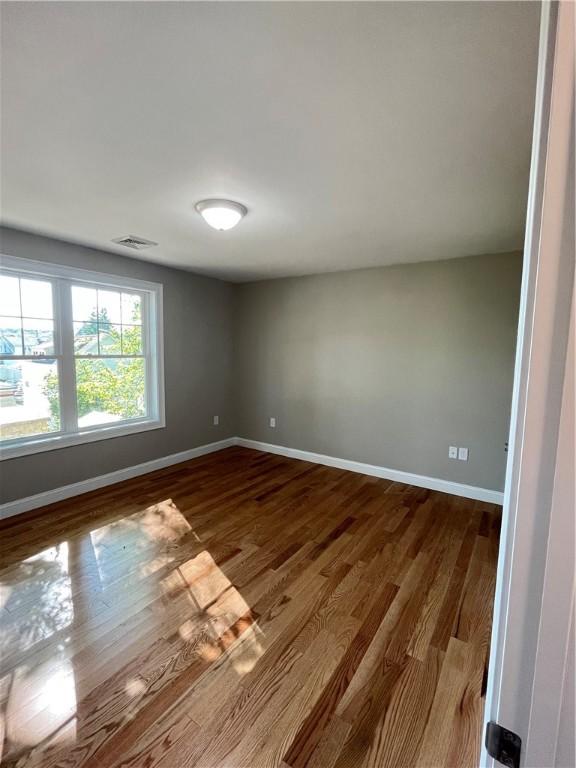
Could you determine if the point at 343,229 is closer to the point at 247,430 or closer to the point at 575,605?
the point at 575,605

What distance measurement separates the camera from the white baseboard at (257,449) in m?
3.04

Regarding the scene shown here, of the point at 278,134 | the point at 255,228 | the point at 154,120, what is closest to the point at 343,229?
the point at 255,228

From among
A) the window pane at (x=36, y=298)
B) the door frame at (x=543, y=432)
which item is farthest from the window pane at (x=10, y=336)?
the door frame at (x=543, y=432)

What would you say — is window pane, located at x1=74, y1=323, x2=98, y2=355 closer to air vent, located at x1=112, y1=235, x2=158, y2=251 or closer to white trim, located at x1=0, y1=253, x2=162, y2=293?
white trim, located at x1=0, y1=253, x2=162, y2=293

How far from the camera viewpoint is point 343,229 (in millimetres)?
2645

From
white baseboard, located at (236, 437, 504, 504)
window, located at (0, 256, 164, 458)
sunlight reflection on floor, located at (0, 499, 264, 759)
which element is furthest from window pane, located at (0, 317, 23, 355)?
white baseboard, located at (236, 437, 504, 504)

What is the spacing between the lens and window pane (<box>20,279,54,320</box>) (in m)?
2.95

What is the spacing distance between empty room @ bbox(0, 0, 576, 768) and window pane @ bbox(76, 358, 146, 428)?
34 mm

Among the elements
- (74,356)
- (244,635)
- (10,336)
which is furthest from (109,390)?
(244,635)

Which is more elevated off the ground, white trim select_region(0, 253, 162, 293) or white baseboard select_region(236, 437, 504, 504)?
white trim select_region(0, 253, 162, 293)

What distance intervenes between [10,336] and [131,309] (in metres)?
1.19

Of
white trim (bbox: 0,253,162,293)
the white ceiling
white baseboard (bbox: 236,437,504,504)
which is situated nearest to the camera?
the white ceiling

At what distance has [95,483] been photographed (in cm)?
346

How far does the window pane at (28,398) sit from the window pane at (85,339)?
0.27 m
